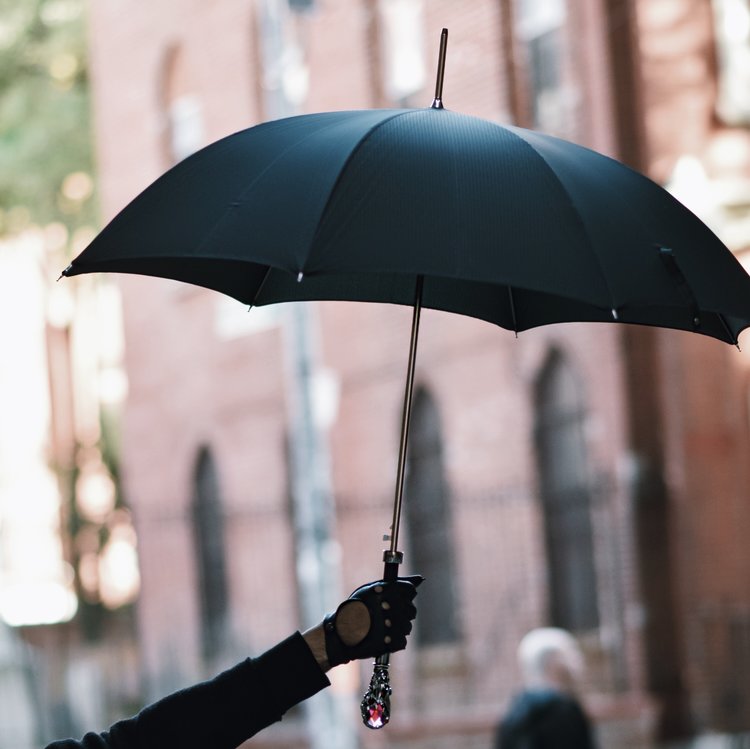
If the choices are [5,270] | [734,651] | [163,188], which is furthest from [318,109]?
[5,270]

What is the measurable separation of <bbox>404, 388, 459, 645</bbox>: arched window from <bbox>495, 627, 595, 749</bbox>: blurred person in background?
8.27m

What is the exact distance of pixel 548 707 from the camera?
7.68m

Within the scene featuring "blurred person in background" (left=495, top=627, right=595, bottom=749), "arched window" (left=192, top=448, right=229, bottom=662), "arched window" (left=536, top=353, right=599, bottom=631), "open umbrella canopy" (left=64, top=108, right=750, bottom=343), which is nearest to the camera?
"open umbrella canopy" (left=64, top=108, right=750, bottom=343)

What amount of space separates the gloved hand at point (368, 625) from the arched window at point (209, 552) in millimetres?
17083

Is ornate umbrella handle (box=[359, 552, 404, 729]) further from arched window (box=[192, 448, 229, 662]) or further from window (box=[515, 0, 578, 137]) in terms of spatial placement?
arched window (box=[192, 448, 229, 662])

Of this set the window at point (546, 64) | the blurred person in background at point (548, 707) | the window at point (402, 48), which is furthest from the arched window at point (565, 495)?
the blurred person in background at point (548, 707)

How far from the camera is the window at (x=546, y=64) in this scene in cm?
1495

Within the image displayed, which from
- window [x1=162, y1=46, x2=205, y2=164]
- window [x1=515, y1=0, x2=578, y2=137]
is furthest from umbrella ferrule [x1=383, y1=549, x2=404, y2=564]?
window [x1=162, y1=46, x2=205, y2=164]

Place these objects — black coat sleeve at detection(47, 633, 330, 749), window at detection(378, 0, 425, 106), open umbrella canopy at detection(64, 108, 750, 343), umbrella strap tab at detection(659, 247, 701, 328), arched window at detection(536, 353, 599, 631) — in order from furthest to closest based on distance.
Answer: window at detection(378, 0, 425, 106)
arched window at detection(536, 353, 599, 631)
umbrella strap tab at detection(659, 247, 701, 328)
open umbrella canopy at detection(64, 108, 750, 343)
black coat sleeve at detection(47, 633, 330, 749)

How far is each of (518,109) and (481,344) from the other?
6.65ft

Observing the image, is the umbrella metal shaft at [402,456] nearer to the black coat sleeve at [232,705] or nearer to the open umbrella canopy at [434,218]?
the open umbrella canopy at [434,218]

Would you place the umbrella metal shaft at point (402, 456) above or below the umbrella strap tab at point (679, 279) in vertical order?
below

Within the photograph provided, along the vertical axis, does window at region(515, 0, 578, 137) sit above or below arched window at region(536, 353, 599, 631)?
above

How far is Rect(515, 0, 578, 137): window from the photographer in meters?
14.9
